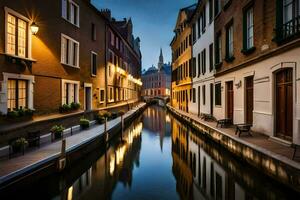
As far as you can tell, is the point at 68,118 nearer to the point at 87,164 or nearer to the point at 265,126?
the point at 87,164

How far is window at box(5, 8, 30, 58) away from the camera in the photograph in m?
10.5

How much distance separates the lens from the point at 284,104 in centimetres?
1040

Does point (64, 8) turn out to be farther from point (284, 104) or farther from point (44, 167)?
point (284, 104)

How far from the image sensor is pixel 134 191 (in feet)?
27.0

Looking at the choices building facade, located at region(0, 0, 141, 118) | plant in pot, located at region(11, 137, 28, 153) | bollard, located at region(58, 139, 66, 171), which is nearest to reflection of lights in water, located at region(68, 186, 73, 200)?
bollard, located at region(58, 139, 66, 171)

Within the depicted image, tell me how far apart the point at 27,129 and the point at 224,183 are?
25.4ft

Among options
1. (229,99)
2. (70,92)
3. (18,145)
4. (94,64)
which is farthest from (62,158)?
(94,64)

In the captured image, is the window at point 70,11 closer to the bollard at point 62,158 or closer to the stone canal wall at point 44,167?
the stone canal wall at point 44,167

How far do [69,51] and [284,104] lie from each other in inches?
484

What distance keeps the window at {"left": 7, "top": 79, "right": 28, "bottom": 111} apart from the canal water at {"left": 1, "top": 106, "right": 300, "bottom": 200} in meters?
3.55

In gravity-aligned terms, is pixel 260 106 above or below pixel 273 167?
above

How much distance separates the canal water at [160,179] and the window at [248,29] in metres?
5.57

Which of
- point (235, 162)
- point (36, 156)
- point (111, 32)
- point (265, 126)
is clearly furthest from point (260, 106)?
point (111, 32)

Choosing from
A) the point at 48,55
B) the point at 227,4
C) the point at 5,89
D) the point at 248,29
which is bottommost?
the point at 5,89
